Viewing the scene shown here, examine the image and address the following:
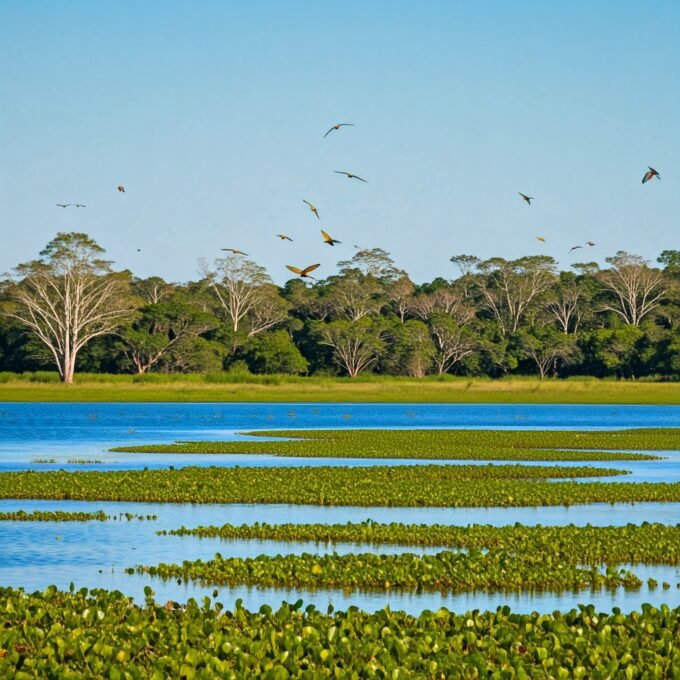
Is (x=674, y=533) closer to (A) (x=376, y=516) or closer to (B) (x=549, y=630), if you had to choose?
(A) (x=376, y=516)

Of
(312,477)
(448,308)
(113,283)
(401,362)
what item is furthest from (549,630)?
(448,308)

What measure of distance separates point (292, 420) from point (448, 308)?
6236 centimetres

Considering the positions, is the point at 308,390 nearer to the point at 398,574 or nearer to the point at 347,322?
the point at 347,322

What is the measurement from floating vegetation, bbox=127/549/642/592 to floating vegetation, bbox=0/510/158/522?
24.5ft

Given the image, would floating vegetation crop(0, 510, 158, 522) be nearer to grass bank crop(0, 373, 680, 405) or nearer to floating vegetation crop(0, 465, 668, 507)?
floating vegetation crop(0, 465, 668, 507)

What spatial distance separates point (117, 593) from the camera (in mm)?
19938

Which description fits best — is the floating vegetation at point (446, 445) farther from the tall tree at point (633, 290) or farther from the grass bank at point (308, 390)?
the tall tree at point (633, 290)

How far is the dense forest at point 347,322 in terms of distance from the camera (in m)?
123

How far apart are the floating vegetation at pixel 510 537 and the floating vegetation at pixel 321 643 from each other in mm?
6563

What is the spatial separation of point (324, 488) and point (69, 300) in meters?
85.5

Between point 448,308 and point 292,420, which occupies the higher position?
point 448,308

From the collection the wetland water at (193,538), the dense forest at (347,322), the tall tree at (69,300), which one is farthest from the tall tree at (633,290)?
the wetland water at (193,538)

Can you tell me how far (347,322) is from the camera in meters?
134

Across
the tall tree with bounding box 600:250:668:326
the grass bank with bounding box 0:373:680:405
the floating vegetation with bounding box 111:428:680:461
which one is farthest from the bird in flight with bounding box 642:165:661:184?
the tall tree with bounding box 600:250:668:326
